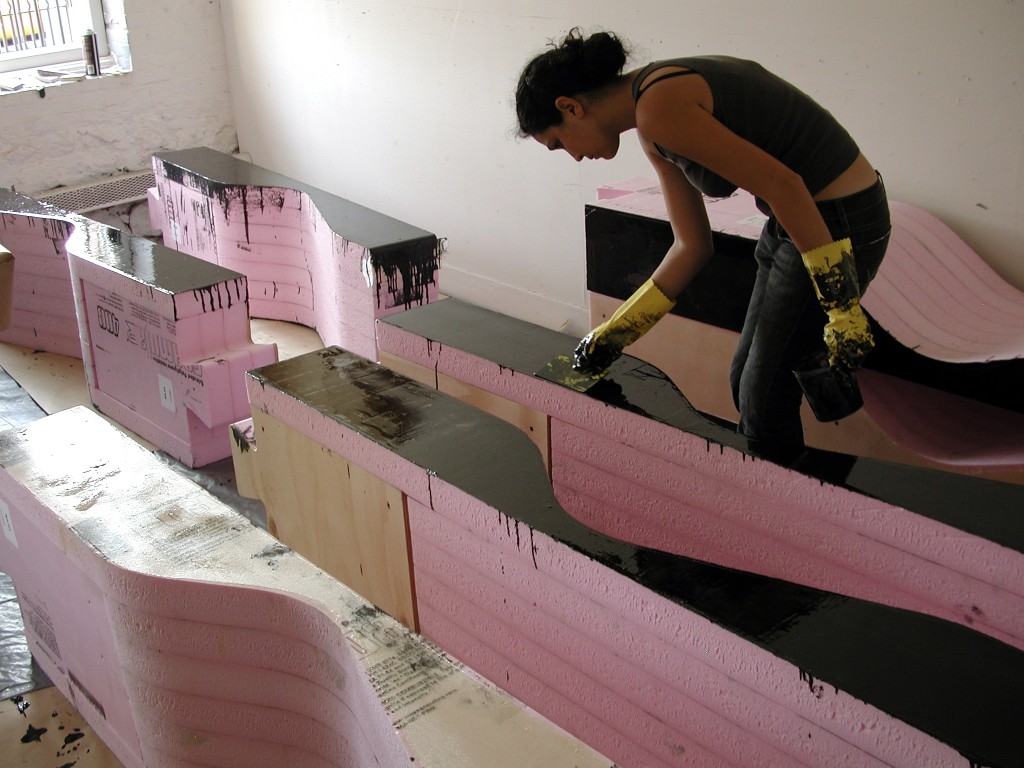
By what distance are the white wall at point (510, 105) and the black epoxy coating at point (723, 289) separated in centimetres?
53

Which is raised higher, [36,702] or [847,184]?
[847,184]

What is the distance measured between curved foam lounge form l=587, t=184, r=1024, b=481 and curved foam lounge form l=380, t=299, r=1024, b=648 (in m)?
0.74

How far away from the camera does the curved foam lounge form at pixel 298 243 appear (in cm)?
351

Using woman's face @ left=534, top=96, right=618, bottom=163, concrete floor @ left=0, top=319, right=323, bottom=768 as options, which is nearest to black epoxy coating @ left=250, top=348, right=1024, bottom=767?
woman's face @ left=534, top=96, right=618, bottom=163

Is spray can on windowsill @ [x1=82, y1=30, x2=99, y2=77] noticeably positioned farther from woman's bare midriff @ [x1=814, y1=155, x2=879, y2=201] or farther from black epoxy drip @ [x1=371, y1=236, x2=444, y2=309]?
woman's bare midriff @ [x1=814, y1=155, x2=879, y2=201]

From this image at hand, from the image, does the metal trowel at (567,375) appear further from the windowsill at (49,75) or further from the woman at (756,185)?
the windowsill at (49,75)

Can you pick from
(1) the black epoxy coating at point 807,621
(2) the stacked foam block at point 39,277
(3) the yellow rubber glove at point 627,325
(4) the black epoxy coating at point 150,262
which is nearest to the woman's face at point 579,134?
(3) the yellow rubber glove at point 627,325

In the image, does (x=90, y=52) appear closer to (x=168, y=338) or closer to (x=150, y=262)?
(x=150, y=262)

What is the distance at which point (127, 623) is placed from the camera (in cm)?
159

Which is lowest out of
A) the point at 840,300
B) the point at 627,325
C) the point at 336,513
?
the point at 336,513

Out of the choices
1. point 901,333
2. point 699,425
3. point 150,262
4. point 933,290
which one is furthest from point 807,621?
point 150,262

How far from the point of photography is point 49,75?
209 inches

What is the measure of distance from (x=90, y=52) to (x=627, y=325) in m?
4.23

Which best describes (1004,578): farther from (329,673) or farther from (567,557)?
(329,673)
